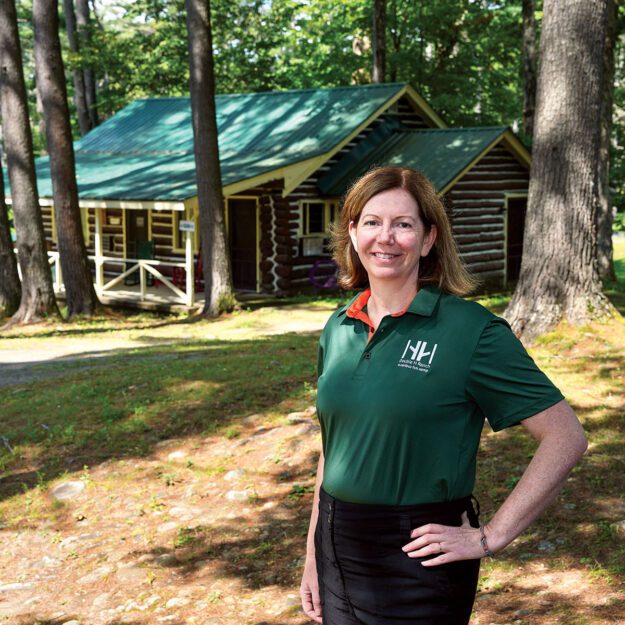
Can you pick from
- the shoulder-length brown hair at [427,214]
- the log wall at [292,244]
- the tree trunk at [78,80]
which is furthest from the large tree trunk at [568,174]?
the tree trunk at [78,80]

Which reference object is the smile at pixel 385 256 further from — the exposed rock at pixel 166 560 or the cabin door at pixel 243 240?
the cabin door at pixel 243 240

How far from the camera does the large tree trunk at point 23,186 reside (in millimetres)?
19859

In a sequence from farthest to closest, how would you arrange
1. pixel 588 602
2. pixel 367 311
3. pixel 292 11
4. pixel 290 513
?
pixel 292 11 < pixel 290 513 < pixel 588 602 < pixel 367 311

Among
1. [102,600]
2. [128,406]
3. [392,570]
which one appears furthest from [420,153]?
[392,570]

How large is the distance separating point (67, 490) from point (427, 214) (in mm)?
5859

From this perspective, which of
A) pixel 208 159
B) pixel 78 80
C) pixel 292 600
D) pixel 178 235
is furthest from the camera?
pixel 78 80

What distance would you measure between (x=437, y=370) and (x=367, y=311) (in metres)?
0.43

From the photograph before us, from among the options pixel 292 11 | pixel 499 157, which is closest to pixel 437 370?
pixel 499 157

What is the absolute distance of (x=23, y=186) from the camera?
20031 mm

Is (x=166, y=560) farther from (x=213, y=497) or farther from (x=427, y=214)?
(x=427, y=214)

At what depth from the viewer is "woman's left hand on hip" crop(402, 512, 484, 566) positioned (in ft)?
8.52

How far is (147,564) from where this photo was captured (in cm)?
636

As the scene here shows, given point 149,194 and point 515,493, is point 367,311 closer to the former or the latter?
point 515,493

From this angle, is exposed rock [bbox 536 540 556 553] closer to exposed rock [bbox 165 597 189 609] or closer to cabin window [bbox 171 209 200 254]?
exposed rock [bbox 165 597 189 609]
